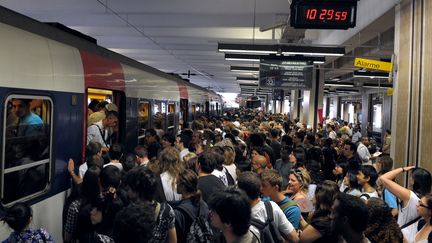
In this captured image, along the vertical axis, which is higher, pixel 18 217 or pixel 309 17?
pixel 309 17

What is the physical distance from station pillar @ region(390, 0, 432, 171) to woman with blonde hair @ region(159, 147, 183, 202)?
3389mm

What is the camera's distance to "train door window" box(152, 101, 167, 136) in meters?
9.11

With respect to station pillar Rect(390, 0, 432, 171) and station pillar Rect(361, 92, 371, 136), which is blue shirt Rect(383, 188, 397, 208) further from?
station pillar Rect(361, 92, 371, 136)

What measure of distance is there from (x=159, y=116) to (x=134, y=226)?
7.24m

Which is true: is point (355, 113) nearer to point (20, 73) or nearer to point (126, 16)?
point (126, 16)

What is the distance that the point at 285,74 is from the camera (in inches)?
445

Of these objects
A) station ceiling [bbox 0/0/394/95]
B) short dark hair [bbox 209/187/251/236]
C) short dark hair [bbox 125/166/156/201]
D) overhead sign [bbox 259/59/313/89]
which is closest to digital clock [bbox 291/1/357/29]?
station ceiling [bbox 0/0/394/95]

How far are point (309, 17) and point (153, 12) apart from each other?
502 centimetres

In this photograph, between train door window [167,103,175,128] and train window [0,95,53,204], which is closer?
train window [0,95,53,204]

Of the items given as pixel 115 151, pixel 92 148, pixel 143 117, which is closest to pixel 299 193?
pixel 115 151

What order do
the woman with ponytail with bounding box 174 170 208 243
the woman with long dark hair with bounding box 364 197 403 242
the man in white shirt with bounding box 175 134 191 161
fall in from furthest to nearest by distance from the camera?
the man in white shirt with bounding box 175 134 191 161 → the woman with ponytail with bounding box 174 170 208 243 → the woman with long dark hair with bounding box 364 197 403 242

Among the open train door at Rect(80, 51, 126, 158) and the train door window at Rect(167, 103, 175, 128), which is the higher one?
the open train door at Rect(80, 51, 126, 158)

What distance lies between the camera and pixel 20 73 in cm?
356

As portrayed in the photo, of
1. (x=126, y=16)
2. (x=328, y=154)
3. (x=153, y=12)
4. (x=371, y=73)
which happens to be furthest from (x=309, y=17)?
(x=371, y=73)
